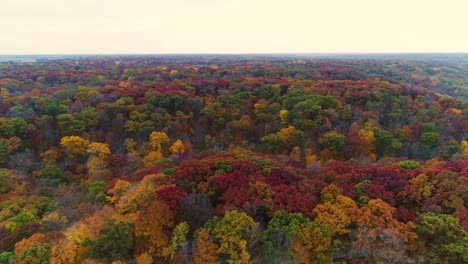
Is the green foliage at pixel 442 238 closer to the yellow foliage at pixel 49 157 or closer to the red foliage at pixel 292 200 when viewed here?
the red foliage at pixel 292 200

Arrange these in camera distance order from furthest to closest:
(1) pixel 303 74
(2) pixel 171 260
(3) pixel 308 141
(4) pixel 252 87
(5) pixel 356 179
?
(1) pixel 303 74
(4) pixel 252 87
(3) pixel 308 141
(5) pixel 356 179
(2) pixel 171 260

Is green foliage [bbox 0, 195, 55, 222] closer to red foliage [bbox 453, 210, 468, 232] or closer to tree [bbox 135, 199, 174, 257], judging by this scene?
tree [bbox 135, 199, 174, 257]

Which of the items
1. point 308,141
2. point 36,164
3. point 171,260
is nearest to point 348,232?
point 171,260

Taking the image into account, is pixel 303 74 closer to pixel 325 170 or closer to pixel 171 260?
pixel 325 170

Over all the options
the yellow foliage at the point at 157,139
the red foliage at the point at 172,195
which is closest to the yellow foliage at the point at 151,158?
the yellow foliage at the point at 157,139

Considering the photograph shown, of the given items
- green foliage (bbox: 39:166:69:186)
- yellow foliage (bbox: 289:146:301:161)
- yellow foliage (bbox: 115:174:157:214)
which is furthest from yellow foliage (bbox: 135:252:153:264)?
yellow foliage (bbox: 289:146:301:161)

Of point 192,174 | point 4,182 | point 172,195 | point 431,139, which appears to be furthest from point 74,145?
point 431,139
